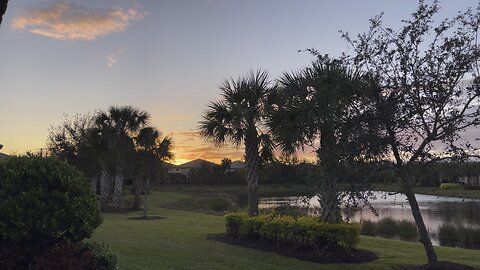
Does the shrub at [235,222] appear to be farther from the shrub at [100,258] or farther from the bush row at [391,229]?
the bush row at [391,229]

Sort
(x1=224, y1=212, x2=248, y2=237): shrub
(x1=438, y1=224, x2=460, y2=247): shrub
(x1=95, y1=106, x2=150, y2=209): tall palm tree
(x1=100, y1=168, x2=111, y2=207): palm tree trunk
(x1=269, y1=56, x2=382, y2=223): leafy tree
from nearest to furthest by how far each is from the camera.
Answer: (x1=269, y1=56, x2=382, y2=223): leafy tree < (x1=224, y1=212, x2=248, y2=237): shrub < (x1=438, y1=224, x2=460, y2=247): shrub < (x1=95, y1=106, x2=150, y2=209): tall palm tree < (x1=100, y1=168, x2=111, y2=207): palm tree trunk

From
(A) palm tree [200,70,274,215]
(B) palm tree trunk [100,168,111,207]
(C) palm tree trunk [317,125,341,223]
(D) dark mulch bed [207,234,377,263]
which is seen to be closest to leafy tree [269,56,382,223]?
(C) palm tree trunk [317,125,341,223]

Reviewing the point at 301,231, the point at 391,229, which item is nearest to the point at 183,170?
the point at 391,229

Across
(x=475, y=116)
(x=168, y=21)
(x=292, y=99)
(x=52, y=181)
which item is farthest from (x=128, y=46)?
(x=475, y=116)

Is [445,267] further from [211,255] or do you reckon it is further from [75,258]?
[75,258]

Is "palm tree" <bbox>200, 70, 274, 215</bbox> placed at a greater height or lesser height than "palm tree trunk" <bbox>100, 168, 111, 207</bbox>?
greater

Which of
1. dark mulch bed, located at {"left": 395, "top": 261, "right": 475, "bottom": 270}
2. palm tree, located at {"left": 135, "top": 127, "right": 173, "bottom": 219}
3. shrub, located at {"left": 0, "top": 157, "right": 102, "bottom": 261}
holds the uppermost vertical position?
palm tree, located at {"left": 135, "top": 127, "right": 173, "bottom": 219}

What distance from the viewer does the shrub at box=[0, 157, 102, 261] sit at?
283 inches

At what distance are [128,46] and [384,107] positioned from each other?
1176cm

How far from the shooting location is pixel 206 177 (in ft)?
292

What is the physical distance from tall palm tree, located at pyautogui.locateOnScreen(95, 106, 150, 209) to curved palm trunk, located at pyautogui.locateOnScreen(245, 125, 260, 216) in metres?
16.0

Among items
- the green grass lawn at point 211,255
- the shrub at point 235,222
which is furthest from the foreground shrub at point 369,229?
the shrub at point 235,222

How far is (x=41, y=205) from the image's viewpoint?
7.28 meters

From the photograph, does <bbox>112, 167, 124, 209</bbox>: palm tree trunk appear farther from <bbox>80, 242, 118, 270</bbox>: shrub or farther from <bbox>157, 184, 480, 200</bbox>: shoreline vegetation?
<bbox>80, 242, 118, 270</bbox>: shrub
